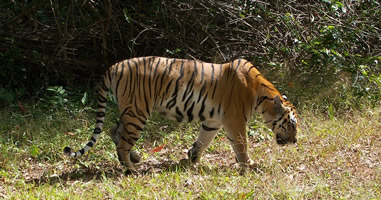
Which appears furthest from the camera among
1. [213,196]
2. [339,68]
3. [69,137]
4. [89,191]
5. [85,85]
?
[85,85]

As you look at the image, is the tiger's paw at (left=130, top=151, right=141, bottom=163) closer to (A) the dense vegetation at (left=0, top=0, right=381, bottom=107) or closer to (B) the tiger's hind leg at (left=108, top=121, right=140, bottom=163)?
(B) the tiger's hind leg at (left=108, top=121, right=140, bottom=163)

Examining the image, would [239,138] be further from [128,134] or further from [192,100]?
[128,134]

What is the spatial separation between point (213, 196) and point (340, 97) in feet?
12.1

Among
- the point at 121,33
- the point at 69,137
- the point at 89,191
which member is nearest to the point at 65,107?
the point at 69,137

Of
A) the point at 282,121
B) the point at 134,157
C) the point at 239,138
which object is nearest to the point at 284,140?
the point at 282,121

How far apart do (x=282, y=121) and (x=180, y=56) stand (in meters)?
2.90

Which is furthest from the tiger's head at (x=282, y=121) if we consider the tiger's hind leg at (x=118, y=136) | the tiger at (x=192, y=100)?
the tiger's hind leg at (x=118, y=136)

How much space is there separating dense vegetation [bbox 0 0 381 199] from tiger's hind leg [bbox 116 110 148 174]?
0.17 m

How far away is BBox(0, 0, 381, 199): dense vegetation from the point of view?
570 centimetres

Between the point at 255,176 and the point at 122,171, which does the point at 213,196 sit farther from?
the point at 122,171

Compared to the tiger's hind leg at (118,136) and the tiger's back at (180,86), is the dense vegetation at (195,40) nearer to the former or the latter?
the tiger's back at (180,86)

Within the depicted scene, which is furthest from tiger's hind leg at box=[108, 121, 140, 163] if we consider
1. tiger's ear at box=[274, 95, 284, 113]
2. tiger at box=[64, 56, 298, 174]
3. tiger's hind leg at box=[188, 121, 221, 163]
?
tiger's ear at box=[274, 95, 284, 113]

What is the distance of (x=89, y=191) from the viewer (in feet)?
17.3

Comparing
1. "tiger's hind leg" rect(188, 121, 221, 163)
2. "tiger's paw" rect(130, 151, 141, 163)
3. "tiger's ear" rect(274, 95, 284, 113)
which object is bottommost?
"tiger's paw" rect(130, 151, 141, 163)
